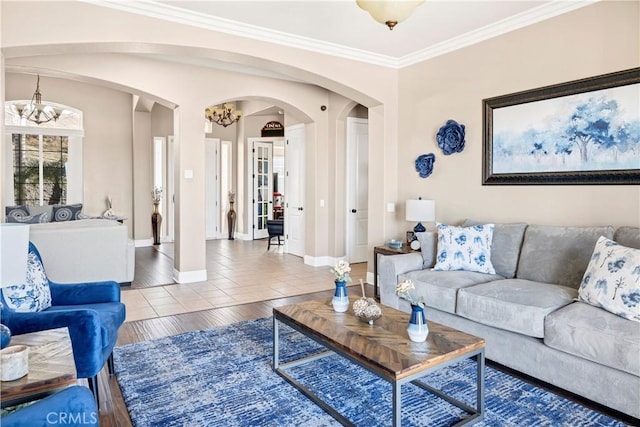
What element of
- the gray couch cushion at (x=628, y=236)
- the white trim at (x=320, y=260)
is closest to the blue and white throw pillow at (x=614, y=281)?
the gray couch cushion at (x=628, y=236)

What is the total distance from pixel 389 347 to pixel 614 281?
1532mm

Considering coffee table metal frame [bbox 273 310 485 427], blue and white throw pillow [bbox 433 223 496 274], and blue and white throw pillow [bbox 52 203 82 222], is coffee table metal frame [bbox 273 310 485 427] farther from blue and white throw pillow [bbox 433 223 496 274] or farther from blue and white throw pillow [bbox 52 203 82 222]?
blue and white throw pillow [bbox 52 203 82 222]

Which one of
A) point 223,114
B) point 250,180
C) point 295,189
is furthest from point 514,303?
point 250,180

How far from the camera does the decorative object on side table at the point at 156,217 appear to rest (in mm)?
9047

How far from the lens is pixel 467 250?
372cm

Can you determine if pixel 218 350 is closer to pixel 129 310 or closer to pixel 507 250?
pixel 129 310

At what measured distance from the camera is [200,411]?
7.70 feet

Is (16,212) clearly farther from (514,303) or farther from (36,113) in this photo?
(514,303)

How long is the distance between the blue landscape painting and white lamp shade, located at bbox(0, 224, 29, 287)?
12.7ft

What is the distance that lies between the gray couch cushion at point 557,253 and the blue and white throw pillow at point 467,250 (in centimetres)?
29

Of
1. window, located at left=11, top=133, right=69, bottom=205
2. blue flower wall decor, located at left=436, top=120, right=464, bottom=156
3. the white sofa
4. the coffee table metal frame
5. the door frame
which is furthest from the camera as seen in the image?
the door frame

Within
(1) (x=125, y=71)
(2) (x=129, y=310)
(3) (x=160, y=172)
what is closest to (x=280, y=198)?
(3) (x=160, y=172)

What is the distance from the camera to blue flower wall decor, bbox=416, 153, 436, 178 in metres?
4.80

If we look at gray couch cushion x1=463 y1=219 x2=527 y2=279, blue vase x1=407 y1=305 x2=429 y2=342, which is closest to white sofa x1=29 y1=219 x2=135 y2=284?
blue vase x1=407 y1=305 x2=429 y2=342
